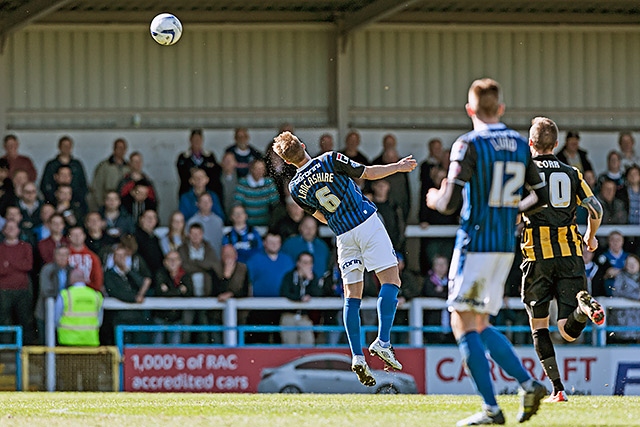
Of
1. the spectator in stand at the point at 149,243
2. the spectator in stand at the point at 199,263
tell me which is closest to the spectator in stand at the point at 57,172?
the spectator in stand at the point at 149,243

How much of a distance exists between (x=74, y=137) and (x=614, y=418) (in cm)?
1403

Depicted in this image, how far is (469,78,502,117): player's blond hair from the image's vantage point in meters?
8.16

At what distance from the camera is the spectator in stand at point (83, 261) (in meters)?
17.7

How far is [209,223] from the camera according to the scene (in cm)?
1873

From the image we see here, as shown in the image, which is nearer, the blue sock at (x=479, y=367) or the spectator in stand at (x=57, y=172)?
the blue sock at (x=479, y=367)

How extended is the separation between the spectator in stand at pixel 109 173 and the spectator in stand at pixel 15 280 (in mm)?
2143

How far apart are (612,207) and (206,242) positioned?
20.7 feet

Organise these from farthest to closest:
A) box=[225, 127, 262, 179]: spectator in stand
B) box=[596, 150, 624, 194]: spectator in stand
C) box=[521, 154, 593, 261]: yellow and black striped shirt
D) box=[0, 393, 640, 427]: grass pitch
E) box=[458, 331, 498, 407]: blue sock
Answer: box=[596, 150, 624, 194]: spectator in stand → box=[225, 127, 262, 179]: spectator in stand → box=[521, 154, 593, 261]: yellow and black striped shirt → box=[0, 393, 640, 427]: grass pitch → box=[458, 331, 498, 407]: blue sock

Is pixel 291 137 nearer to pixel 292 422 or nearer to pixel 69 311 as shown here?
pixel 292 422

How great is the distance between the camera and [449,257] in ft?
62.0

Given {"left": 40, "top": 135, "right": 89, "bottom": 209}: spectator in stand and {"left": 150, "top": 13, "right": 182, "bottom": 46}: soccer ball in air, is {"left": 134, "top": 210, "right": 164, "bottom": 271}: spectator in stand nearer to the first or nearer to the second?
{"left": 40, "top": 135, "right": 89, "bottom": 209}: spectator in stand

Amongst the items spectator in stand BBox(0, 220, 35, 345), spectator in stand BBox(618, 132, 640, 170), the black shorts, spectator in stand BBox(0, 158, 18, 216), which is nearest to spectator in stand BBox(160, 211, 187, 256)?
spectator in stand BBox(0, 220, 35, 345)

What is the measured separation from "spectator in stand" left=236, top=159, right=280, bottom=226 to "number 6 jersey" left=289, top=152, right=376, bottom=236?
7.67 m

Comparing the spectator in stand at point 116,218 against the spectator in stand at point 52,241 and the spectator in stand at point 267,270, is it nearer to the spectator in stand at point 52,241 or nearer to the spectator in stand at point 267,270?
the spectator in stand at point 52,241
